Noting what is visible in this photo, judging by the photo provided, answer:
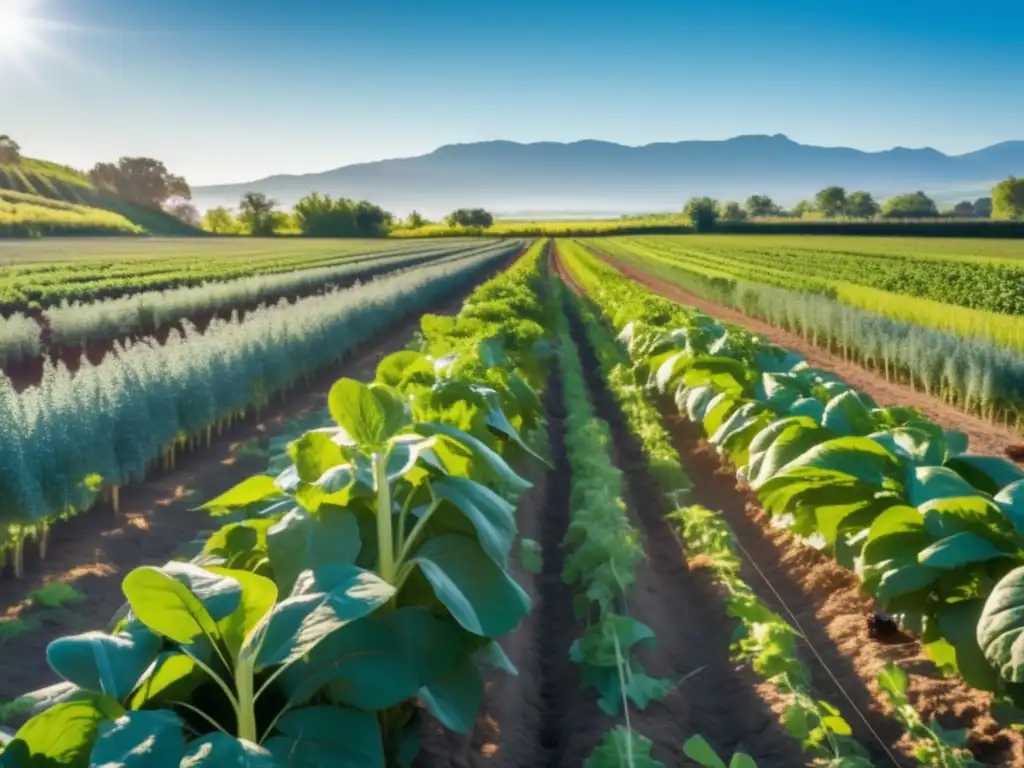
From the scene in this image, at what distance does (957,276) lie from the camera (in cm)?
2616

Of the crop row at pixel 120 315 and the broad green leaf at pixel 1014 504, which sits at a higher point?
→ the broad green leaf at pixel 1014 504

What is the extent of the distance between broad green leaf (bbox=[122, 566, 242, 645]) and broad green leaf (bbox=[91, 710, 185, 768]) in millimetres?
217

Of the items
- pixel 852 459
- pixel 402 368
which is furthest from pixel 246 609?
pixel 402 368

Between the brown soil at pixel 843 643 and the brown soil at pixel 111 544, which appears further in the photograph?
the brown soil at pixel 111 544

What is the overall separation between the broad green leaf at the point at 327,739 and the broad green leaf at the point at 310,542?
44 cm

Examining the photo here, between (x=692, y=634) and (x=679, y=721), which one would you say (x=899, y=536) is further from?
(x=692, y=634)

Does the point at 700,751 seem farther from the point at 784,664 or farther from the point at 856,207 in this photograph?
the point at 856,207

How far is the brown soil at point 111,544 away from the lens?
482 cm

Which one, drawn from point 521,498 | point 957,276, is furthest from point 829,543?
point 957,276

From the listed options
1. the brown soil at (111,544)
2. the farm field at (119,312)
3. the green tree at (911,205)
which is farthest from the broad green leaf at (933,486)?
the green tree at (911,205)

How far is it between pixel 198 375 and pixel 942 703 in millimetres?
7644

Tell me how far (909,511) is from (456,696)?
2077 millimetres

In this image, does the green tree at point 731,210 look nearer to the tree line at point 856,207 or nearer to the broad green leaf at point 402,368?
the tree line at point 856,207

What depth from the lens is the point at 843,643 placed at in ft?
14.8
